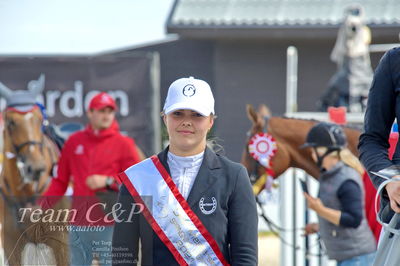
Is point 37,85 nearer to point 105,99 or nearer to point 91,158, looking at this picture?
point 105,99

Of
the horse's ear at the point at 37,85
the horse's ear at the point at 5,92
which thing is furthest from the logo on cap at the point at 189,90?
the horse's ear at the point at 37,85

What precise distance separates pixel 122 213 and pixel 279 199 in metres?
4.55

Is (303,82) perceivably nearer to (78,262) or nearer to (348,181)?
(348,181)

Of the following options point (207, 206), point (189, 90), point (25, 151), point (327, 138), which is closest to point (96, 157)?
point (25, 151)

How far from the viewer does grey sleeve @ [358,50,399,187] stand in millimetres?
3051

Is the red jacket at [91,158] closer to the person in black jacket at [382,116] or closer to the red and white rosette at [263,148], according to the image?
the red and white rosette at [263,148]

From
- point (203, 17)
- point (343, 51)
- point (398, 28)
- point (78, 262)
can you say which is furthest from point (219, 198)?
point (203, 17)

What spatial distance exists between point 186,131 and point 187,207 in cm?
25

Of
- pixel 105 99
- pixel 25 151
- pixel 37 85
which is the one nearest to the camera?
pixel 105 99

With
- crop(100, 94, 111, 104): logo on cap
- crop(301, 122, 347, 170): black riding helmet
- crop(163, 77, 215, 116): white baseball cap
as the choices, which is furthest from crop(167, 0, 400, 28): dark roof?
crop(163, 77, 215, 116): white baseball cap

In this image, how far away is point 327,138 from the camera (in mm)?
6129

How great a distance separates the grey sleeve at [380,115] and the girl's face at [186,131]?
1.76 feet

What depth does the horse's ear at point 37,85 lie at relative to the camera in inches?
374

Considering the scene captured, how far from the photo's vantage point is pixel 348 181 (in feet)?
18.6
